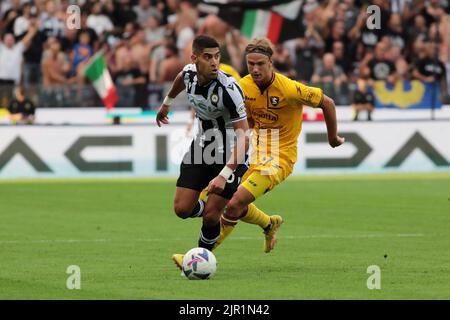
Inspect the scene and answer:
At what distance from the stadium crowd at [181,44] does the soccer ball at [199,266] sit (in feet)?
41.5

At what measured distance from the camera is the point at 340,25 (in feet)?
86.2

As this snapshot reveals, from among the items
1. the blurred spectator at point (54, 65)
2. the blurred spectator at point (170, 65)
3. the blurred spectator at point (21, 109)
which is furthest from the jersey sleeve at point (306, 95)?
the blurred spectator at point (54, 65)

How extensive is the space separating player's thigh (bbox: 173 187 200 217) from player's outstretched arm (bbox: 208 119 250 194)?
50 cm

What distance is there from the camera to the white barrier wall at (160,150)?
72.6 ft

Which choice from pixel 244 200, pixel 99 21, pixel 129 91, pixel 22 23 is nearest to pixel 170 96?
pixel 244 200

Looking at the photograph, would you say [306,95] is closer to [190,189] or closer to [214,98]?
[214,98]

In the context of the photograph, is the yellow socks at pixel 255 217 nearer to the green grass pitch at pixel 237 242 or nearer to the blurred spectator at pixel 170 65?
the green grass pitch at pixel 237 242

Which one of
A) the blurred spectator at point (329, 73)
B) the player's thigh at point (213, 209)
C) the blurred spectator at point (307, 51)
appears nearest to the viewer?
the player's thigh at point (213, 209)

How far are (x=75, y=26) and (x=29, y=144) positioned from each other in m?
3.11

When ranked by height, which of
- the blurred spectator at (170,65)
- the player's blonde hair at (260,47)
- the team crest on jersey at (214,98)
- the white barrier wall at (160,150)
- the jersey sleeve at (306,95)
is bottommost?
the white barrier wall at (160,150)

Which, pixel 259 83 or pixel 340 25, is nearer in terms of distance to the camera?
pixel 259 83
